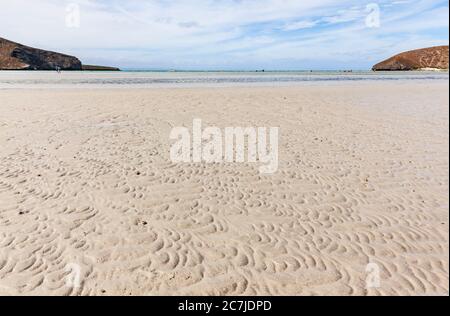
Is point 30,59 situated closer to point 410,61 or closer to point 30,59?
point 30,59

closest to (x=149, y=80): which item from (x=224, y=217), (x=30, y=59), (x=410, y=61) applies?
(x=224, y=217)

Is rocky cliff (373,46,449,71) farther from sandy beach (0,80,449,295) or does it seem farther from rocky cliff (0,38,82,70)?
rocky cliff (0,38,82,70)

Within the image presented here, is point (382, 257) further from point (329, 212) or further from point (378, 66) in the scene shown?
point (378, 66)

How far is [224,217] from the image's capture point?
696cm

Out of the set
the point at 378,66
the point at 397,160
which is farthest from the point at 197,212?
the point at 378,66

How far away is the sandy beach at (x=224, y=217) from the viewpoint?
16.2ft

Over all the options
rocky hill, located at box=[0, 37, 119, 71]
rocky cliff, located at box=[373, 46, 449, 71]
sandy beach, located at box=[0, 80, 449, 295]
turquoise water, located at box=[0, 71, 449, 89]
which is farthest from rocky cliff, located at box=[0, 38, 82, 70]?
rocky cliff, located at box=[373, 46, 449, 71]

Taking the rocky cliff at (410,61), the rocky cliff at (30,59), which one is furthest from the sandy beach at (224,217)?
the rocky cliff at (410,61)

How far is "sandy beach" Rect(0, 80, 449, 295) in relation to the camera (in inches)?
194

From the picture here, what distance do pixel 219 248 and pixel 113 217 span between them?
8.38 feet

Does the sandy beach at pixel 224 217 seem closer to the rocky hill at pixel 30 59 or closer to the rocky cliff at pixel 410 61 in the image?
the rocky hill at pixel 30 59

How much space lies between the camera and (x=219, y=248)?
19.1 ft

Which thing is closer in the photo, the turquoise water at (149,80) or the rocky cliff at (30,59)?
the turquoise water at (149,80)

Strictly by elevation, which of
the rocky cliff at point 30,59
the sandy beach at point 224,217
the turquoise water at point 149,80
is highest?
the rocky cliff at point 30,59
